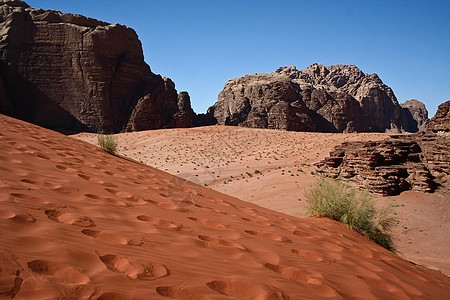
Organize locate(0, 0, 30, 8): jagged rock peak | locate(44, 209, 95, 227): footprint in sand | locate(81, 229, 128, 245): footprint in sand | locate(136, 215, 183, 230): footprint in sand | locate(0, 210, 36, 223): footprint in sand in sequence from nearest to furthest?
locate(0, 210, 36, 223): footprint in sand → locate(81, 229, 128, 245): footprint in sand → locate(44, 209, 95, 227): footprint in sand → locate(136, 215, 183, 230): footprint in sand → locate(0, 0, 30, 8): jagged rock peak

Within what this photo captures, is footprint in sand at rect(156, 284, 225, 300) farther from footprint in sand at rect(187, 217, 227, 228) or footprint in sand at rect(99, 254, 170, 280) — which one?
footprint in sand at rect(187, 217, 227, 228)

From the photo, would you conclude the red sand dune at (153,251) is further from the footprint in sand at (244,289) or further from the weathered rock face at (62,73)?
the weathered rock face at (62,73)

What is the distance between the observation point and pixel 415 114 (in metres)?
83.8

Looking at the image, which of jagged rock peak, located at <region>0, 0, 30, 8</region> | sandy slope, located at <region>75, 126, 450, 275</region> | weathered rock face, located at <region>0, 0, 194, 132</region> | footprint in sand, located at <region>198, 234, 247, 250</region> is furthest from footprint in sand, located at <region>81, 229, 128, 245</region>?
jagged rock peak, located at <region>0, 0, 30, 8</region>

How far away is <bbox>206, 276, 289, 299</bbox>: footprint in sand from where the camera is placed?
179 cm

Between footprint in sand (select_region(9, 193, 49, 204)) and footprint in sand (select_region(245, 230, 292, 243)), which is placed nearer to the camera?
footprint in sand (select_region(9, 193, 49, 204))

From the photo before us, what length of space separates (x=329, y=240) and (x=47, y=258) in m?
3.32

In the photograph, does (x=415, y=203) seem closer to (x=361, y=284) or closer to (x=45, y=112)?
(x=361, y=284)

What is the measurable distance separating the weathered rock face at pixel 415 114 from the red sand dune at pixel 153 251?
8633cm

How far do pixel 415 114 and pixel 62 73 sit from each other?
89.3 metres

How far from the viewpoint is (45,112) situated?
31938 millimetres

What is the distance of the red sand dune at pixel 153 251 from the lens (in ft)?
5.12

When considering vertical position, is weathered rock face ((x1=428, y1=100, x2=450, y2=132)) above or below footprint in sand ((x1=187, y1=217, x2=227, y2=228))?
above

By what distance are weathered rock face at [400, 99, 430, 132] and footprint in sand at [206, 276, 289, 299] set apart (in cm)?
8789
